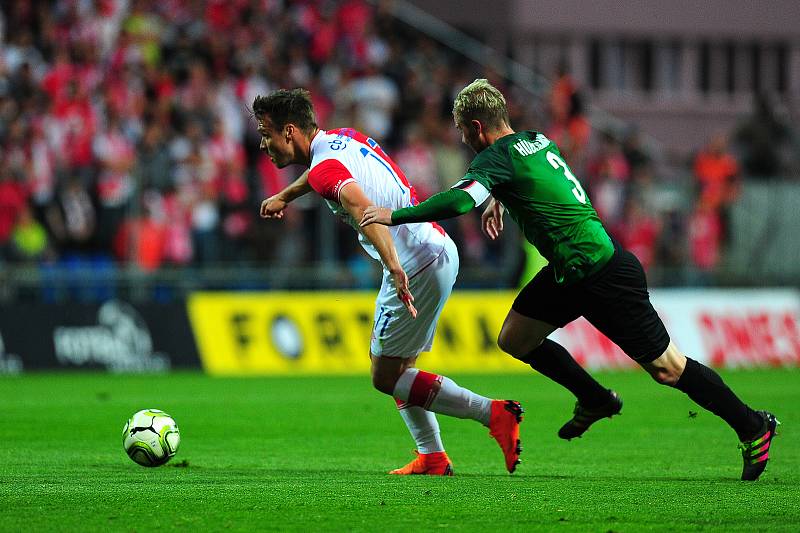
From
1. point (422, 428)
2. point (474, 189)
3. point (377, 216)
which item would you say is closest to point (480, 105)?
point (474, 189)

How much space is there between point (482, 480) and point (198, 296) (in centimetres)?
1181

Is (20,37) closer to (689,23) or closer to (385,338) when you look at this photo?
(385,338)

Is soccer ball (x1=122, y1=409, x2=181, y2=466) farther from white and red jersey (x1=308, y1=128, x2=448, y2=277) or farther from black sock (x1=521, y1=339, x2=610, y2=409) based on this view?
black sock (x1=521, y1=339, x2=610, y2=409)

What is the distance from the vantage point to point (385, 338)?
29.1 feet

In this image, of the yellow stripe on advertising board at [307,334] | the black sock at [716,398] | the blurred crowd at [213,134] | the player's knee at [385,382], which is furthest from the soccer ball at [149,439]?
the yellow stripe on advertising board at [307,334]

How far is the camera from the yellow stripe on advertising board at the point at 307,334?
19922mm

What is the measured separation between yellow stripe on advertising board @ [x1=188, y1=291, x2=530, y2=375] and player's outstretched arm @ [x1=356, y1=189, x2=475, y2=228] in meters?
12.1

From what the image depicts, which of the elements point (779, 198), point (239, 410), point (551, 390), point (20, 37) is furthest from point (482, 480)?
point (779, 198)

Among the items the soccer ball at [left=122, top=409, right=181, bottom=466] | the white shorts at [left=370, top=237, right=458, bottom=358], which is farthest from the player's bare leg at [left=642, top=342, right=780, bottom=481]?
the soccer ball at [left=122, top=409, right=181, bottom=466]

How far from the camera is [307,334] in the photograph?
802 inches

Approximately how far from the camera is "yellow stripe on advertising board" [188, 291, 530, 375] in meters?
19.9

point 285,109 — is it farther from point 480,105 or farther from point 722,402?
point 722,402

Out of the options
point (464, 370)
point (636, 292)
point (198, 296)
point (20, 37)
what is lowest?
point (464, 370)

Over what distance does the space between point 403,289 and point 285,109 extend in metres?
1.46
